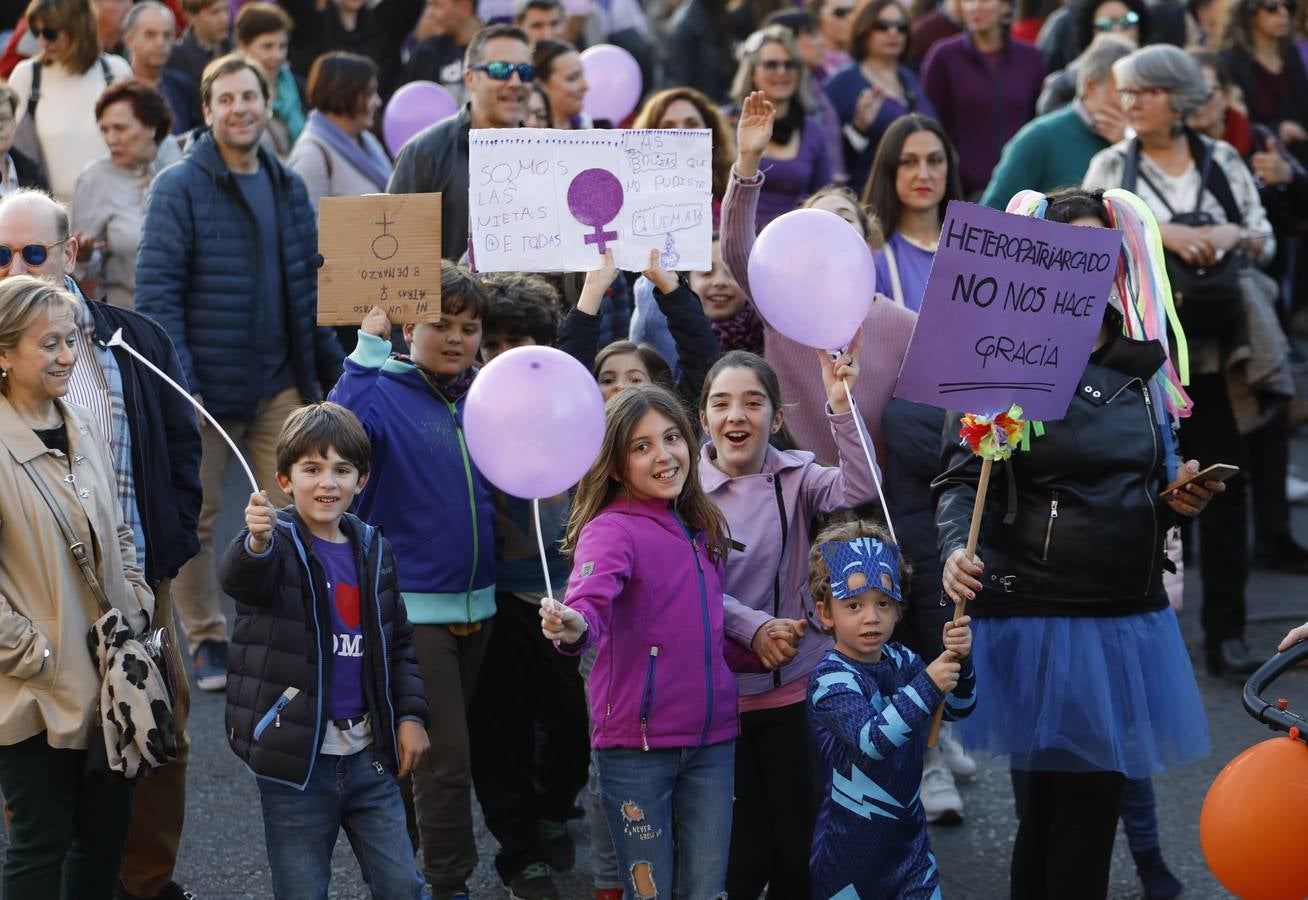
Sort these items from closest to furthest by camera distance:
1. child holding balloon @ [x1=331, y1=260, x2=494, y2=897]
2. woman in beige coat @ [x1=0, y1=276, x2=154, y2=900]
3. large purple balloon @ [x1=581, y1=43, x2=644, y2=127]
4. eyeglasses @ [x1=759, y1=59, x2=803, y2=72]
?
1. woman in beige coat @ [x1=0, y1=276, x2=154, y2=900]
2. child holding balloon @ [x1=331, y1=260, x2=494, y2=897]
3. eyeglasses @ [x1=759, y1=59, x2=803, y2=72]
4. large purple balloon @ [x1=581, y1=43, x2=644, y2=127]

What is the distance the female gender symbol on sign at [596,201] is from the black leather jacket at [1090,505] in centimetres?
139

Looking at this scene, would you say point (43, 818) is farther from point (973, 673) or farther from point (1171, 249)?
point (1171, 249)

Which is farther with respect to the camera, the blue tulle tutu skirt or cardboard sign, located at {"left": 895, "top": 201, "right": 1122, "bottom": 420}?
the blue tulle tutu skirt

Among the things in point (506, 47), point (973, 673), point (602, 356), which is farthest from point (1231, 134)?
point (973, 673)

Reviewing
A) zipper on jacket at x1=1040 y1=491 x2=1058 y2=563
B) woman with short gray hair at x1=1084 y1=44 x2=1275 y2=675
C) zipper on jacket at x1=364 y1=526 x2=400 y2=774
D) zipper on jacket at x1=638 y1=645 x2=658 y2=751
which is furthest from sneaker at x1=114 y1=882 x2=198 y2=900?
woman with short gray hair at x1=1084 y1=44 x2=1275 y2=675

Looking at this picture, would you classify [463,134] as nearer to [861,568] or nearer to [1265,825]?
[861,568]

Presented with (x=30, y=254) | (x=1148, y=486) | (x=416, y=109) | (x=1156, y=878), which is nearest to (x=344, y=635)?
(x=30, y=254)

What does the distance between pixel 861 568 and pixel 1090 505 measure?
25.0 inches

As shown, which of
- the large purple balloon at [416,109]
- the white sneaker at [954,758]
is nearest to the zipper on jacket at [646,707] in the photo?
the white sneaker at [954,758]

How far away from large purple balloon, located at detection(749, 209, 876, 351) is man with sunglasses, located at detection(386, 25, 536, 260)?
1.91 metres

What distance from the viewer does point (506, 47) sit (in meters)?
6.73

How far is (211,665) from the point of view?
7004 mm

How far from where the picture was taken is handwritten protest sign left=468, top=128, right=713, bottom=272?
16.8ft

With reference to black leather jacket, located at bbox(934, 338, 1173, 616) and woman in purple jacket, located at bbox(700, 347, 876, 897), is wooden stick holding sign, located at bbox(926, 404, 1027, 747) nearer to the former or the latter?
black leather jacket, located at bbox(934, 338, 1173, 616)
